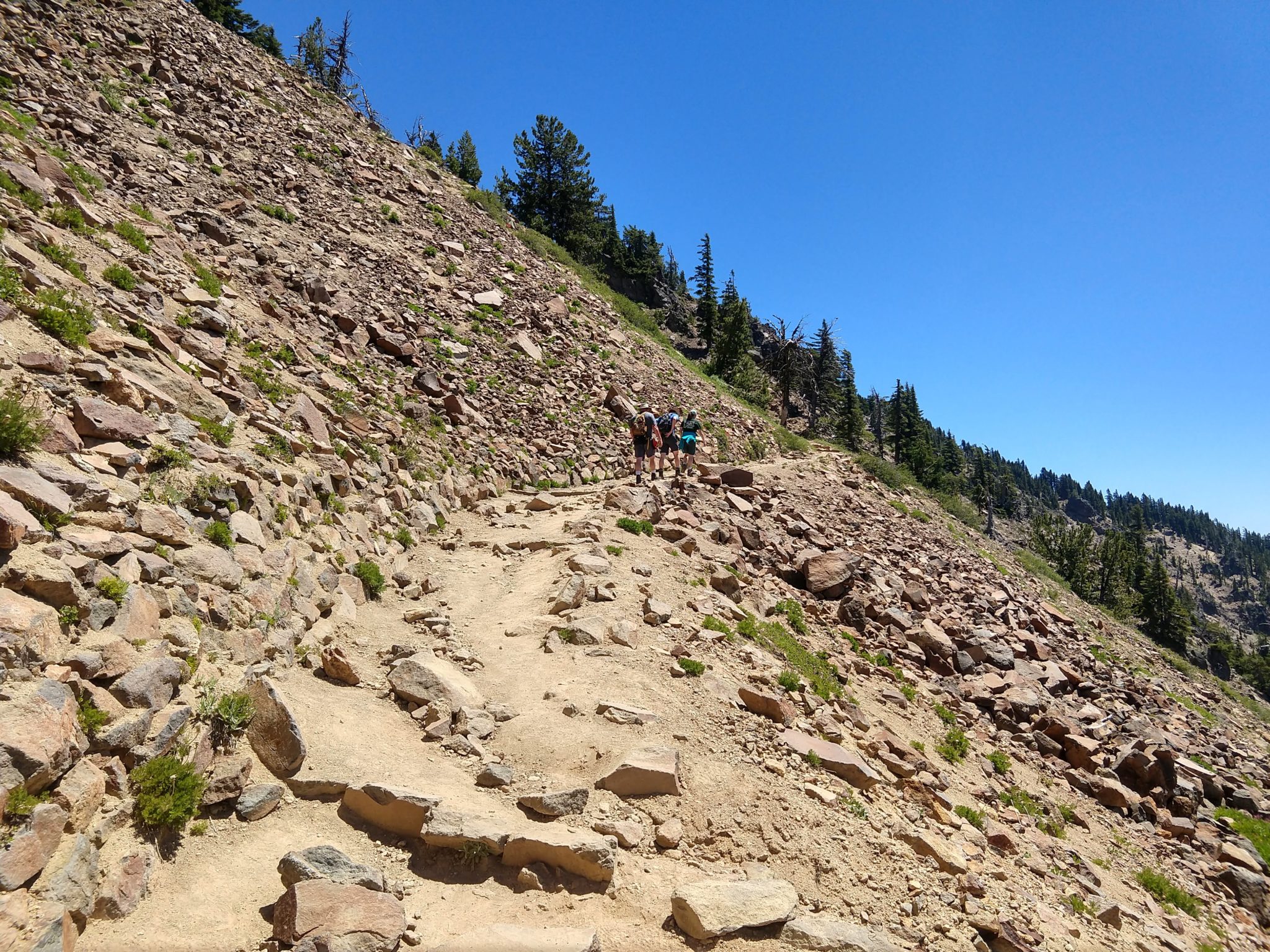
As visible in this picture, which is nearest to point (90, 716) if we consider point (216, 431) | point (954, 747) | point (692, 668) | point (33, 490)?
point (33, 490)

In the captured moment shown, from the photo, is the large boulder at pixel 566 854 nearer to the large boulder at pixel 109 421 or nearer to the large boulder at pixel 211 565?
the large boulder at pixel 211 565

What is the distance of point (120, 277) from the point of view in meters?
10.3

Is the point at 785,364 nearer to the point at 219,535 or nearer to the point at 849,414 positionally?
the point at 849,414

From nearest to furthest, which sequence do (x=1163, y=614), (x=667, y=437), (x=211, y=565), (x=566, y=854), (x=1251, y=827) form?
(x=566, y=854) < (x=211, y=565) < (x=1251, y=827) < (x=667, y=437) < (x=1163, y=614)

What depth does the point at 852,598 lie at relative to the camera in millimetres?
14531

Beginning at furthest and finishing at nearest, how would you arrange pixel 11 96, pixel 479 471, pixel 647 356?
pixel 647 356, pixel 479 471, pixel 11 96

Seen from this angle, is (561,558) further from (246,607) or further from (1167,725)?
(1167,725)

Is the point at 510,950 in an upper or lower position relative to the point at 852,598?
lower

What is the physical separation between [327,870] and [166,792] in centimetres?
135

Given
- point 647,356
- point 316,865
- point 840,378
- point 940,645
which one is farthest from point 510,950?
point 840,378

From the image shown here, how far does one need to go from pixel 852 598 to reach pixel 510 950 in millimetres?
11518

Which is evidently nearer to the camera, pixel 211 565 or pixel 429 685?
pixel 211 565

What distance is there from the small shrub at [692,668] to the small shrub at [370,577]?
5.00m

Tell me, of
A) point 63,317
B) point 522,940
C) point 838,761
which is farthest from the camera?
point 63,317
